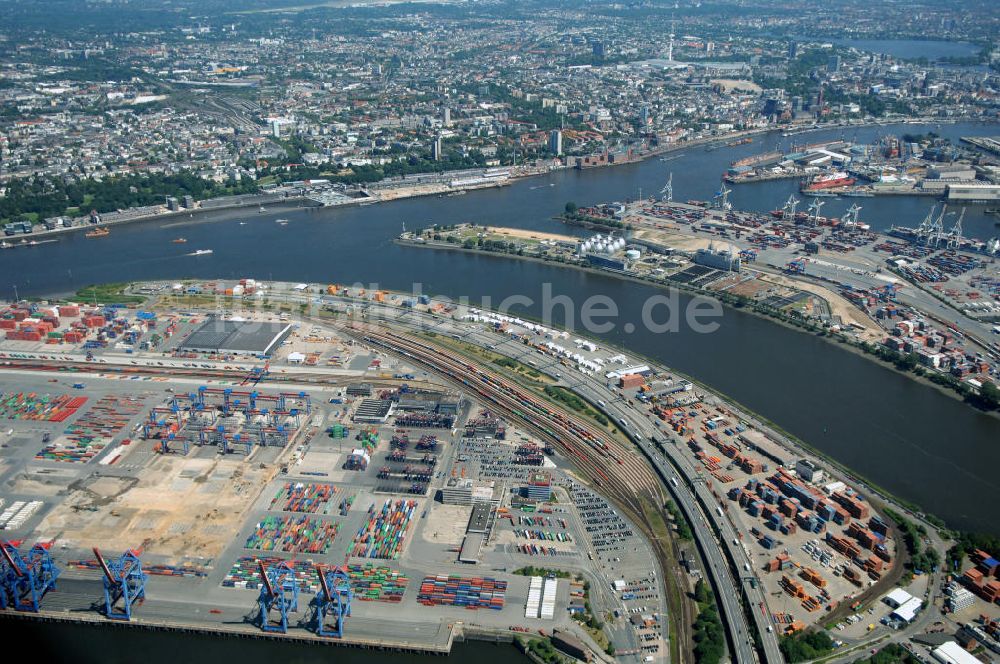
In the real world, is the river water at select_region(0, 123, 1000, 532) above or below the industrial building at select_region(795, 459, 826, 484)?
below

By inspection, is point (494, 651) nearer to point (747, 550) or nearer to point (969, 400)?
point (747, 550)

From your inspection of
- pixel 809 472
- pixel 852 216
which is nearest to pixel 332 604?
pixel 809 472

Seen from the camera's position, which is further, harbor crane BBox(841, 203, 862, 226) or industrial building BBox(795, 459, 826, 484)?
harbor crane BBox(841, 203, 862, 226)

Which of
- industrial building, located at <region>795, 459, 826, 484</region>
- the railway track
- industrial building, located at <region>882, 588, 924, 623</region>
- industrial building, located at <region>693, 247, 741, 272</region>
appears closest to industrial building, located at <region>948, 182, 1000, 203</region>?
industrial building, located at <region>693, 247, 741, 272</region>

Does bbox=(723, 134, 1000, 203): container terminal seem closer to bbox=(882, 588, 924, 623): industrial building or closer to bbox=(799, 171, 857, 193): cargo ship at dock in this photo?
bbox=(799, 171, 857, 193): cargo ship at dock

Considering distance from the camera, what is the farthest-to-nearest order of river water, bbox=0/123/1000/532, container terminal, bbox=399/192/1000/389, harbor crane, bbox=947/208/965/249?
harbor crane, bbox=947/208/965/249, container terminal, bbox=399/192/1000/389, river water, bbox=0/123/1000/532

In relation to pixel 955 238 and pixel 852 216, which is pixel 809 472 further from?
pixel 852 216

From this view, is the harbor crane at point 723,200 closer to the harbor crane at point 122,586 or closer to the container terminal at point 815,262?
the container terminal at point 815,262
